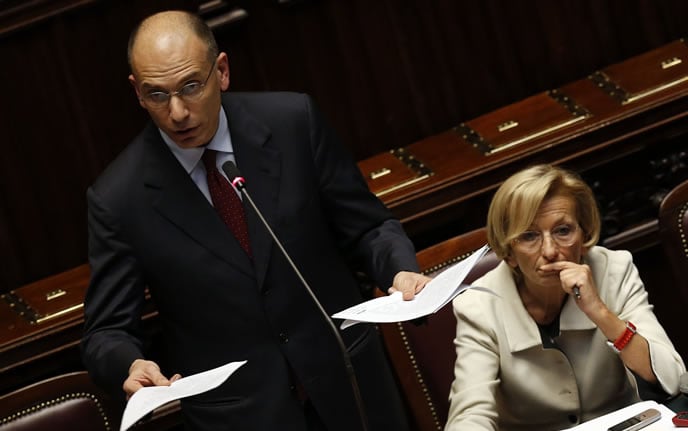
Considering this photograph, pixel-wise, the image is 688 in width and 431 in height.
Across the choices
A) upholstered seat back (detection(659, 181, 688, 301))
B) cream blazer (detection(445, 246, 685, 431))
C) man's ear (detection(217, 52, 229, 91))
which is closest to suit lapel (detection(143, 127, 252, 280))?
man's ear (detection(217, 52, 229, 91))

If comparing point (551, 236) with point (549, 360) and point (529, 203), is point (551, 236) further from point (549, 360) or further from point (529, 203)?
point (549, 360)

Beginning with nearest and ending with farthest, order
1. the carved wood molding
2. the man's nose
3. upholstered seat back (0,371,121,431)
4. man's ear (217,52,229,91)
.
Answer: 1. the man's nose
2. man's ear (217,52,229,91)
3. upholstered seat back (0,371,121,431)
4. the carved wood molding

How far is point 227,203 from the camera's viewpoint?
3.01 m

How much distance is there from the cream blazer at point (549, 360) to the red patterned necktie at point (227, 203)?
60 centimetres

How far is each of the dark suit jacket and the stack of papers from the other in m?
0.34

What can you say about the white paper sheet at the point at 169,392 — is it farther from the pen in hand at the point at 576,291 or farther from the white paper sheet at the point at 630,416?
the pen in hand at the point at 576,291

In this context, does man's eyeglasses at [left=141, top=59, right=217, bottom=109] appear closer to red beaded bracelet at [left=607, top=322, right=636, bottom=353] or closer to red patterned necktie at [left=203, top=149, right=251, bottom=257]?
red patterned necktie at [left=203, top=149, right=251, bottom=257]

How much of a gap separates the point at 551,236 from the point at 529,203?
0.32ft

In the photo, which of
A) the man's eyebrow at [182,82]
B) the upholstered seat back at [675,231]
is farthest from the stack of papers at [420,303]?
the upholstered seat back at [675,231]

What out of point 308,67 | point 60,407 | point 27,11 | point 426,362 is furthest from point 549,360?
point 27,11

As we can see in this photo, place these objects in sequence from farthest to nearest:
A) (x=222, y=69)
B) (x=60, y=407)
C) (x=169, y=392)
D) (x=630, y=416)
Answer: (x=60, y=407), (x=222, y=69), (x=630, y=416), (x=169, y=392)

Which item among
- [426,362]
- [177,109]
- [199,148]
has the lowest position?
[426,362]

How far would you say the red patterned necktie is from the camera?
9.86ft

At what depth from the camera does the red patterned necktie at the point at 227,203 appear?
3.01m
